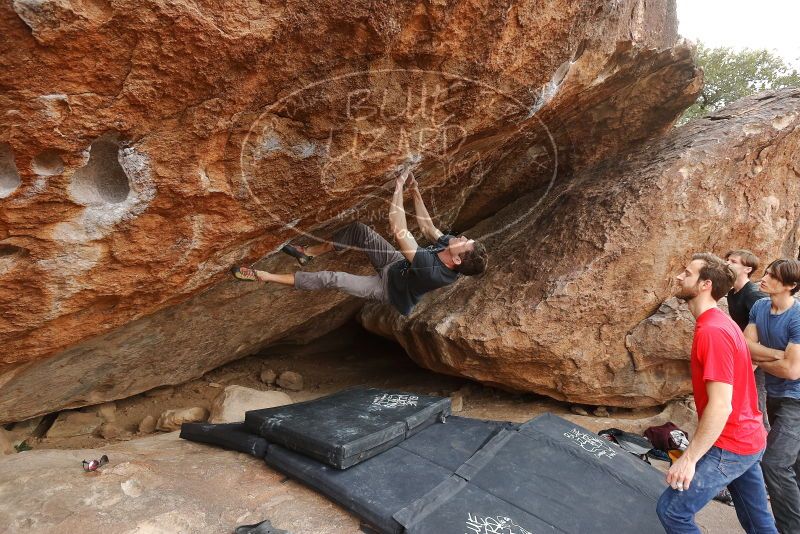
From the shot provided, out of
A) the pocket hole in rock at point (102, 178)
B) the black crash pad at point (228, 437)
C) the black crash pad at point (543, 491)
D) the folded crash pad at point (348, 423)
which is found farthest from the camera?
the black crash pad at point (228, 437)

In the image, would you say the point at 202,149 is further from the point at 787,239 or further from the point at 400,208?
the point at 787,239

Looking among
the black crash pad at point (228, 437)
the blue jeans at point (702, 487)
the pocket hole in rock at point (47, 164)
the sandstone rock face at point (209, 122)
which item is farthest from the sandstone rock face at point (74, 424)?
the blue jeans at point (702, 487)

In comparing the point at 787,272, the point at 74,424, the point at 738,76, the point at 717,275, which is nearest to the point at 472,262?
the point at 717,275

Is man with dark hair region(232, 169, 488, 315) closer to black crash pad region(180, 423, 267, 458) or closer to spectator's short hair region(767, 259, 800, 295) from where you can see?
black crash pad region(180, 423, 267, 458)

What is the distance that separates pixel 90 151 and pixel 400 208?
5.89 feet

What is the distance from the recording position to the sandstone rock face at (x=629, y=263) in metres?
3.85

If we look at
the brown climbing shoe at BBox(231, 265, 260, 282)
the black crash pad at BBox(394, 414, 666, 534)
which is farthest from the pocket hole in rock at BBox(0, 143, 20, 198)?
the black crash pad at BBox(394, 414, 666, 534)

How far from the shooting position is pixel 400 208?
3166 millimetres

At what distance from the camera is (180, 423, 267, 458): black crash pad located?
2.92m

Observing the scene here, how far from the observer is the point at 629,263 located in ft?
12.6

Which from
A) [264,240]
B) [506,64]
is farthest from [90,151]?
[506,64]

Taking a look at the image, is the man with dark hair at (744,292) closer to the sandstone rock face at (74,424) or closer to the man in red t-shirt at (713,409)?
the man in red t-shirt at (713,409)

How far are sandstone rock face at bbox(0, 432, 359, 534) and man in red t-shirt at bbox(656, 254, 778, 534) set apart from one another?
1.52 metres

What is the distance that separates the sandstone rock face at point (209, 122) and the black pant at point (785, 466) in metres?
2.30
